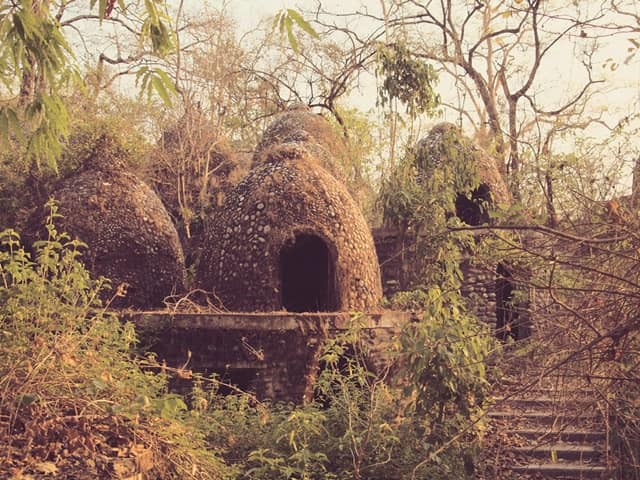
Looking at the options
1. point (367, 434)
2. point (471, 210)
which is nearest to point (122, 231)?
point (367, 434)

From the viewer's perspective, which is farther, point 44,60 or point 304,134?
point 304,134

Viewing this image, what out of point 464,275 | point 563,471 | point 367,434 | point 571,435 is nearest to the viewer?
point 367,434

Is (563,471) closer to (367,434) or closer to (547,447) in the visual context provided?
(547,447)

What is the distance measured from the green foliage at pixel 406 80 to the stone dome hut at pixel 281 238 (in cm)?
411

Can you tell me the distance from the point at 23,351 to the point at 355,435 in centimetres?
307

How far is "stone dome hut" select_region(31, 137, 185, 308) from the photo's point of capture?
10234mm

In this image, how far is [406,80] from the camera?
13555mm

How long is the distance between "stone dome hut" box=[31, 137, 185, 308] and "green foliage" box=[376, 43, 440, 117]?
504 cm

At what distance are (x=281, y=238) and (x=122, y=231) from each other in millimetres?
2757

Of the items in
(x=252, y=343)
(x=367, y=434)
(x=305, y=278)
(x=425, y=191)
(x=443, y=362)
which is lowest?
(x=367, y=434)

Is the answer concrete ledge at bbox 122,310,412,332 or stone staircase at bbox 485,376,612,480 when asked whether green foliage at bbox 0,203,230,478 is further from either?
stone staircase at bbox 485,376,612,480

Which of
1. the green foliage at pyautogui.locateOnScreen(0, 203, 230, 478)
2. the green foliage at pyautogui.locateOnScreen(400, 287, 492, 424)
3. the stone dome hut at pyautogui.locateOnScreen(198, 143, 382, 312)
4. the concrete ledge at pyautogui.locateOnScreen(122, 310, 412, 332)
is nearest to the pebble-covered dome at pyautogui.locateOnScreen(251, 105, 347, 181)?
the stone dome hut at pyautogui.locateOnScreen(198, 143, 382, 312)

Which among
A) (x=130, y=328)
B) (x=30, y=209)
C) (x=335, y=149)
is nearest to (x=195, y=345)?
(x=130, y=328)

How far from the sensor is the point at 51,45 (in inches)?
149
